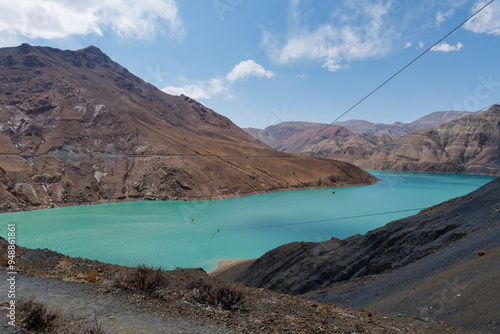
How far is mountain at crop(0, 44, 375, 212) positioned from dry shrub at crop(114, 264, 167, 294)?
1789 inches

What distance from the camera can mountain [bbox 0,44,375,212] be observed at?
47.7m

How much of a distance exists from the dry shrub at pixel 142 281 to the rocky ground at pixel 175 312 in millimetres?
26

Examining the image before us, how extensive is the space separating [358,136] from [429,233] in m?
180

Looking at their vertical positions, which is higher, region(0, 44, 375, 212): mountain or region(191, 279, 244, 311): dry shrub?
region(0, 44, 375, 212): mountain

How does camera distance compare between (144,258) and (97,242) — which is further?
(97,242)

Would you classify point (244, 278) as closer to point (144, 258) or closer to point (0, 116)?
point (144, 258)

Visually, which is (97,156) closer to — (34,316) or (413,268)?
(34,316)

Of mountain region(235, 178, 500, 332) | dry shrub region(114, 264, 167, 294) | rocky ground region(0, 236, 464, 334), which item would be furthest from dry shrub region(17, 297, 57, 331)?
mountain region(235, 178, 500, 332)

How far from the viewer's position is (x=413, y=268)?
1088 cm

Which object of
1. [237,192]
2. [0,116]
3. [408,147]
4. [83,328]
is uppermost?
[0,116]

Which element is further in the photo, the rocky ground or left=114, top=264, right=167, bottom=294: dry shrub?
left=114, top=264, right=167, bottom=294: dry shrub

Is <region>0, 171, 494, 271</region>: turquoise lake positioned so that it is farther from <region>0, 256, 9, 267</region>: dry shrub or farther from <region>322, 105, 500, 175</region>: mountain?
<region>322, 105, 500, 175</region>: mountain

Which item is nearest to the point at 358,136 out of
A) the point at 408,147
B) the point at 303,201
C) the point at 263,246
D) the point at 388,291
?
the point at 408,147

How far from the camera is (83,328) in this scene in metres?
4.44
